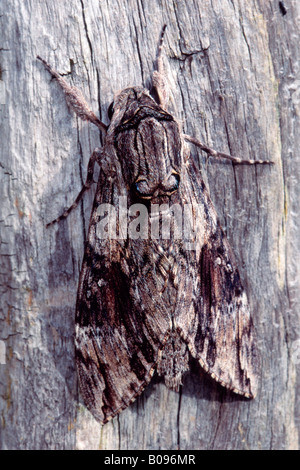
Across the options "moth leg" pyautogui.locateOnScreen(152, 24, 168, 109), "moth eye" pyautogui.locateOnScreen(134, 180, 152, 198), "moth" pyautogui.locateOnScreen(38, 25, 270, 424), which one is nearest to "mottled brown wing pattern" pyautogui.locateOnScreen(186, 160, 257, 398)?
"moth" pyautogui.locateOnScreen(38, 25, 270, 424)

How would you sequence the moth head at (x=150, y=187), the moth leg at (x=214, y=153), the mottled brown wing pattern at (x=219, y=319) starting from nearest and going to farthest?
the moth head at (x=150, y=187)
the mottled brown wing pattern at (x=219, y=319)
the moth leg at (x=214, y=153)

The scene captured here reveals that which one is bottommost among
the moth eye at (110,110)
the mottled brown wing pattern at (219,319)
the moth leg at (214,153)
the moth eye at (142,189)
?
the mottled brown wing pattern at (219,319)

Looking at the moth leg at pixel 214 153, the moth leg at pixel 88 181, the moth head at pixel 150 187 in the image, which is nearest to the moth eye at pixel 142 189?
the moth head at pixel 150 187

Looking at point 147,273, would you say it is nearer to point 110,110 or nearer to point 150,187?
point 150,187

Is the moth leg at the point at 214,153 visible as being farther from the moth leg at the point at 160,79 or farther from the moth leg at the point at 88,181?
the moth leg at the point at 88,181

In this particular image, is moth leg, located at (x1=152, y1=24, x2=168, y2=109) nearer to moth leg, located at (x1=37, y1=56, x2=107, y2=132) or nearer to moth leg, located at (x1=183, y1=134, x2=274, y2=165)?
moth leg, located at (x1=183, y1=134, x2=274, y2=165)

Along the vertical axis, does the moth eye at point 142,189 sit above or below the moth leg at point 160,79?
below

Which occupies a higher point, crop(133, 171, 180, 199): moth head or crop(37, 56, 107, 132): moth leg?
crop(37, 56, 107, 132): moth leg

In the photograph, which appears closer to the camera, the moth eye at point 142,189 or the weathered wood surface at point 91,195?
the moth eye at point 142,189
